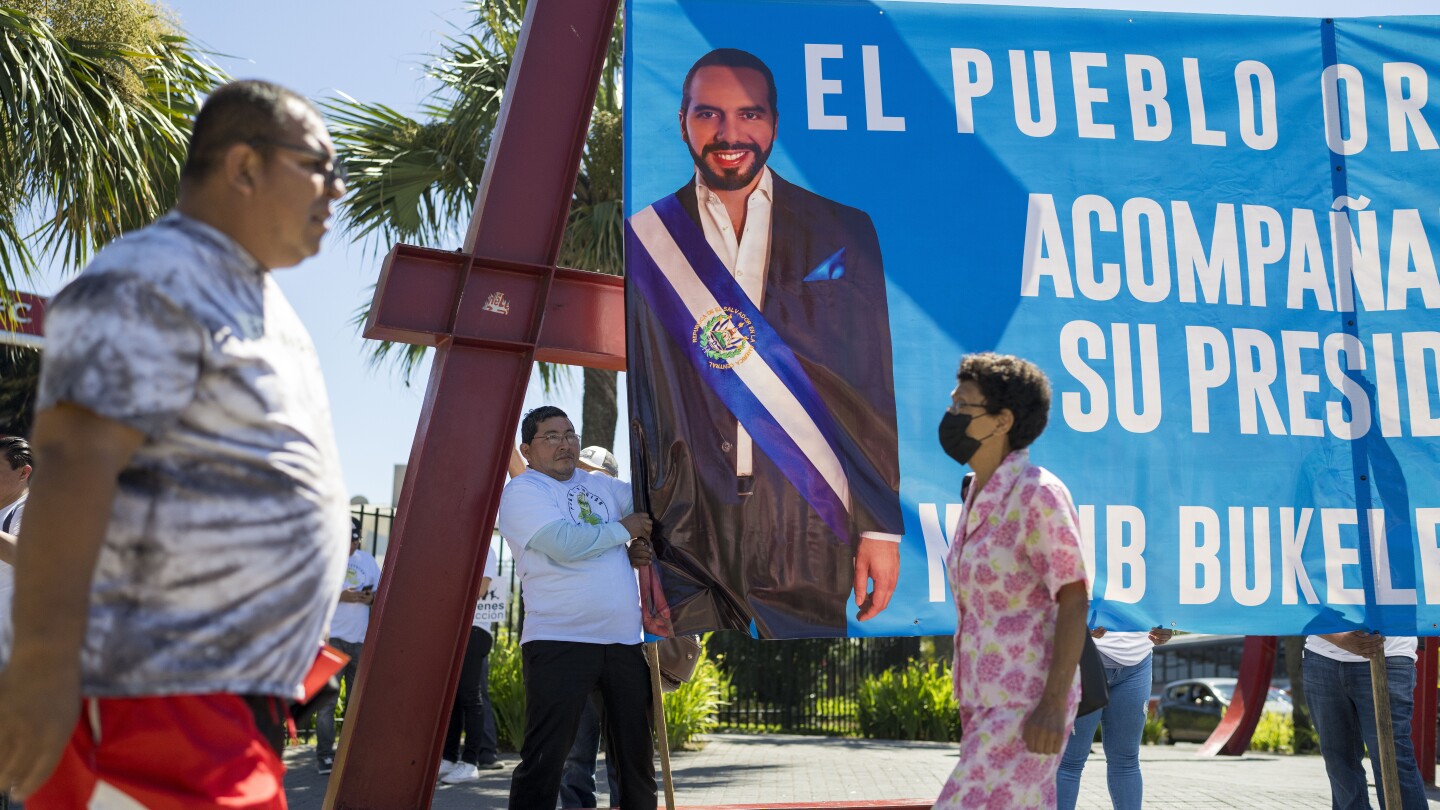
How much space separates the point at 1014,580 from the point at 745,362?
6.58 ft

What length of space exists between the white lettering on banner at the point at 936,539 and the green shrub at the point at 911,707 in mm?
10640

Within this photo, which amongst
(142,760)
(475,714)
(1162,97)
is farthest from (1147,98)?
(475,714)

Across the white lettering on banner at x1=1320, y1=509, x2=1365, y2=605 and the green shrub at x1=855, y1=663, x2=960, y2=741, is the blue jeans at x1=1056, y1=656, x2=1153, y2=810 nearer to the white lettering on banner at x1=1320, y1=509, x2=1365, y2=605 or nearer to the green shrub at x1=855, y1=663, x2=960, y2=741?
the white lettering on banner at x1=1320, y1=509, x2=1365, y2=605

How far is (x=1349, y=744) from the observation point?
5387 mm

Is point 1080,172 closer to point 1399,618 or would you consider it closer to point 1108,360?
point 1108,360

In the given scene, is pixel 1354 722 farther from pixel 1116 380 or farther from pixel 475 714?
pixel 475 714

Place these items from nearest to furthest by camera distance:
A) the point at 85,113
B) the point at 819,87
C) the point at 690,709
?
the point at 819,87 < the point at 85,113 < the point at 690,709

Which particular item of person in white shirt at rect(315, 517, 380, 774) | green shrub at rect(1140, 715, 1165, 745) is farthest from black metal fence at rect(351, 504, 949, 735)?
person in white shirt at rect(315, 517, 380, 774)

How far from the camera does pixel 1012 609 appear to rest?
3.46 m

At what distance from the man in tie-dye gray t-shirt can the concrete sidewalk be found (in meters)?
5.47

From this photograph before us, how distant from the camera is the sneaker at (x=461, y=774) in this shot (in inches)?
346

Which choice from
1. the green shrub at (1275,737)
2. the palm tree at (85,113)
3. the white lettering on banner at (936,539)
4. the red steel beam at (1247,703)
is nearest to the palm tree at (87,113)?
the palm tree at (85,113)

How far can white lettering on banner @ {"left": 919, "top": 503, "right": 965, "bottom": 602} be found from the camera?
5.26 meters

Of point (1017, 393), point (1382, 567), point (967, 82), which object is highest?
point (967, 82)
